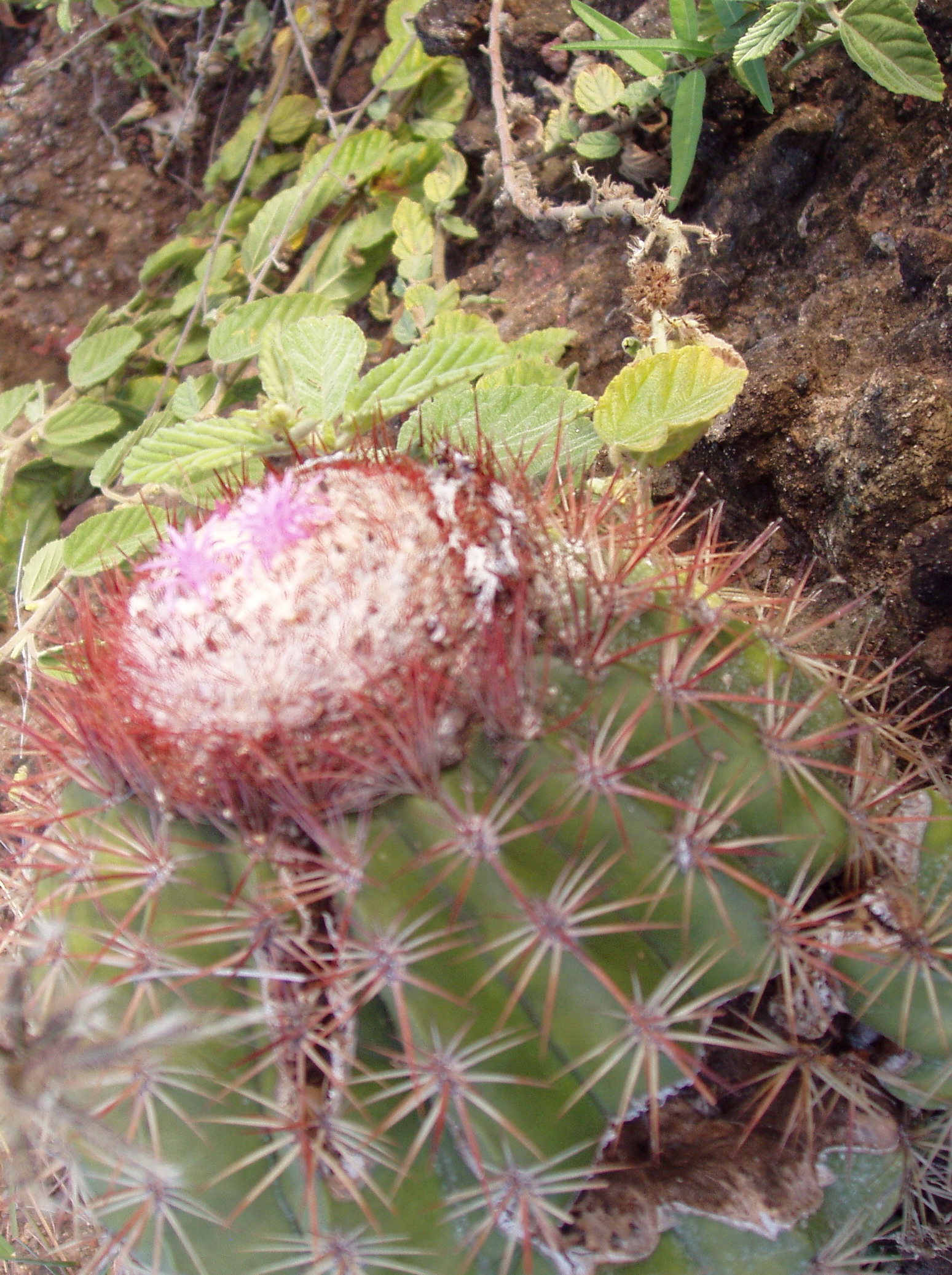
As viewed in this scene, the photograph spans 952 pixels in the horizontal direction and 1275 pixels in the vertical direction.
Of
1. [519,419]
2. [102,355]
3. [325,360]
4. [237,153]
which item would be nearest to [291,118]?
[237,153]

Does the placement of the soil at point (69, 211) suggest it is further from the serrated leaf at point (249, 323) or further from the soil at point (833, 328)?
the soil at point (833, 328)

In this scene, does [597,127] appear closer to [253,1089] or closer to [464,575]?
[464,575]

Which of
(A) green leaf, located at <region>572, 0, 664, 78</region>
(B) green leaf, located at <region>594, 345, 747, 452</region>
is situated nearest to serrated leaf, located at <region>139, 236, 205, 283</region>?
(A) green leaf, located at <region>572, 0, 664, 78</region>

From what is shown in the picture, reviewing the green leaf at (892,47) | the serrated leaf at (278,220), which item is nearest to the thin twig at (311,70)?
the serrated leaf at (278,220)

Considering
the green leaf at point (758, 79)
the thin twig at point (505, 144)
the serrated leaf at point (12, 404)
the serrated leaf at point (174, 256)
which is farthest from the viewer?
the serrated leaf at point (174, 256)

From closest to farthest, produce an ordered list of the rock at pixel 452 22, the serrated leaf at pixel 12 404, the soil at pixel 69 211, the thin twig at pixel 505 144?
1. the thin twig at pixel 505 144
2. the rock at pixel 452 22
3. the serrated leaf at pixel 12 404
4. the soil at pixel 69 211

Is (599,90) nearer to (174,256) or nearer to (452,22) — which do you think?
(452,22)

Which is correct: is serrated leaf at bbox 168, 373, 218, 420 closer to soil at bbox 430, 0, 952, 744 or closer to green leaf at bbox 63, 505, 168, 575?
green leaf at bbox 63, 505, 168, 575
